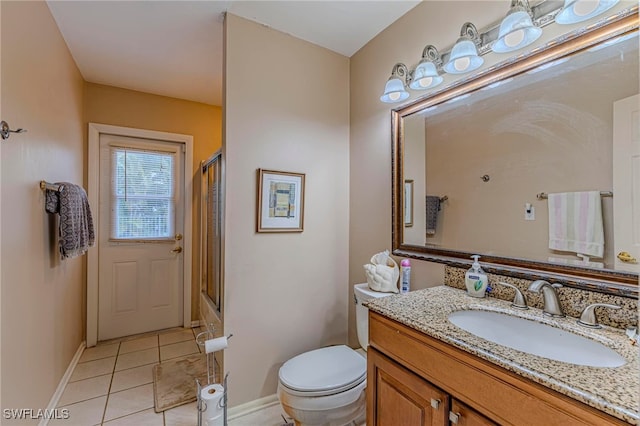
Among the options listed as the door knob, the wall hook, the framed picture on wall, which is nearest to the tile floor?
the framed picture on wall

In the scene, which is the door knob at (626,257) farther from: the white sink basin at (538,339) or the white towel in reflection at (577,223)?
the white sink basin at (538,339)

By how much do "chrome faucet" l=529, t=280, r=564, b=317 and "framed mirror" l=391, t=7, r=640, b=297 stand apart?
2.4 inches

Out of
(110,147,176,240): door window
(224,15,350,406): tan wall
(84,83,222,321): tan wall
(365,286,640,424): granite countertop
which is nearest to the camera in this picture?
(365,286,640,424): granite countertop

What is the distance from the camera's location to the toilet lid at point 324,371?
4.65 ft

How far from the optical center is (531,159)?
1220 mm

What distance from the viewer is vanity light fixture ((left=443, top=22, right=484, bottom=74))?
4.25 ft

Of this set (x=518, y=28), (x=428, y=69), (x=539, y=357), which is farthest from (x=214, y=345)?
(x=518, y=28)

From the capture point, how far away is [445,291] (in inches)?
55.6

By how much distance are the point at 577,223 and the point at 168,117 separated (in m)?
3.41

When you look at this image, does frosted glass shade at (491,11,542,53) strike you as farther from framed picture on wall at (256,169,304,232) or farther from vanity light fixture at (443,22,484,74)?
framed picture on wall at (256,169,304,232)

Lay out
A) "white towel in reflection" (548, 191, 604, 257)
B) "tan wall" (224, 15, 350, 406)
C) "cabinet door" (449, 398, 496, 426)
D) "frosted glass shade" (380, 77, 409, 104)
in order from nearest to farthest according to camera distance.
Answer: "cabinet door" (449, 398, 496, 426) → "white towel in reflection" (548, 191, 604, 257) → "frosted glass shade" (380, 77, 409, 104) → "tan wall" (224, 15, 350, 406)

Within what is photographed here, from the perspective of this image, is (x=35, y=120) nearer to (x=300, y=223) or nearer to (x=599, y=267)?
(x=300, y=223)

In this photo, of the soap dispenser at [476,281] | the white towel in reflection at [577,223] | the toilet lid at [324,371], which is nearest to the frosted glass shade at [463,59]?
the white towel in reflection at [577,223]

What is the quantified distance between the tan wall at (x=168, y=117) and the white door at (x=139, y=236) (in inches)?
5.8
